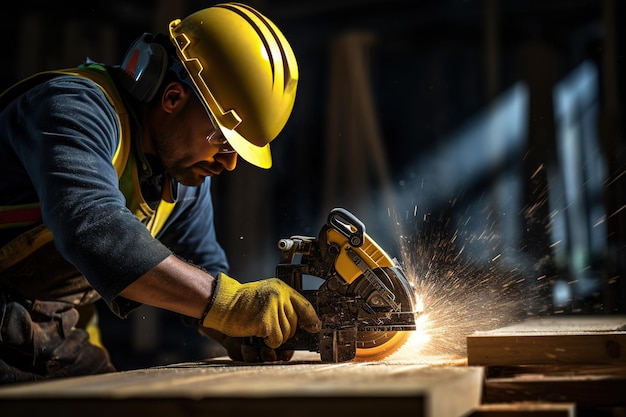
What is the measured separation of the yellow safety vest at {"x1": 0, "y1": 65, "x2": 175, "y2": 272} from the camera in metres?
2.35

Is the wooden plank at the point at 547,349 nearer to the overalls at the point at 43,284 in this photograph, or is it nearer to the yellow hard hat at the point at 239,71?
the yellow hard hat at the point at 239,71

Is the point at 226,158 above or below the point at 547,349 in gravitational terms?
above

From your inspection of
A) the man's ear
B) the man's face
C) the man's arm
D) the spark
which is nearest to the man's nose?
the man's face

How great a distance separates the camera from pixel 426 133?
7.03 metres

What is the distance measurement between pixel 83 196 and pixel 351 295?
0.82 m

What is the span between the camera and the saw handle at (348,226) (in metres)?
2.33

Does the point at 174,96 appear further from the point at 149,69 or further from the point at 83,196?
the point at 83,196

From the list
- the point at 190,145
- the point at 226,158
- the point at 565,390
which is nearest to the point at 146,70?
the point at 190,145

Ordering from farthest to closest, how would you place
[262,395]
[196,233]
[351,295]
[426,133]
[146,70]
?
[426,133]
[196,233]
[146,70]
[351,295]
[262,395]

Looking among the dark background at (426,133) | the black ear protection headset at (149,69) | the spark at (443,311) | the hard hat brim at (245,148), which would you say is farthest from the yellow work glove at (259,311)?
the dark background at (426,133)

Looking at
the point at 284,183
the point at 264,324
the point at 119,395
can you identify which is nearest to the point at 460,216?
the point at 284,183

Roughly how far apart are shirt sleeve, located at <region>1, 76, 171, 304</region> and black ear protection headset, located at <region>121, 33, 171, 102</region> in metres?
0.28

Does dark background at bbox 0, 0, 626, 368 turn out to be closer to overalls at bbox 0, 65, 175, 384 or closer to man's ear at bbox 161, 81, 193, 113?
overalls at bbox 0, 65, 175, 384

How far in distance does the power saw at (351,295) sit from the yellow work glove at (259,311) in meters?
0.08
